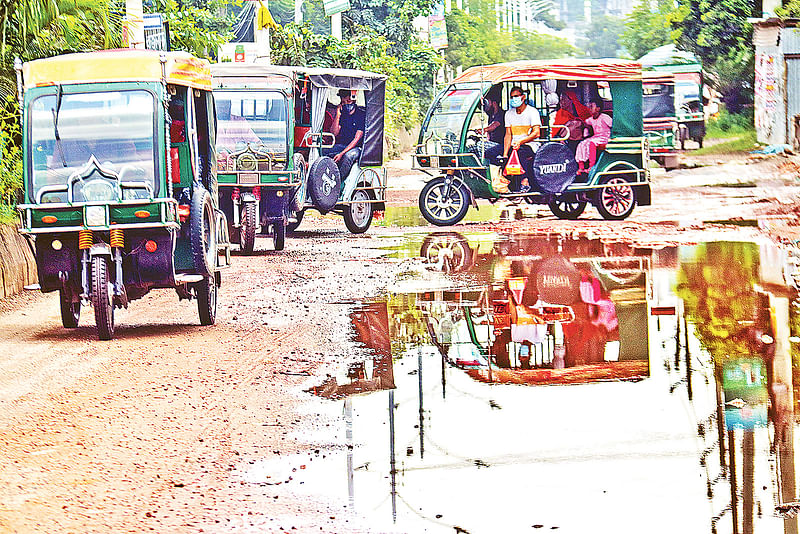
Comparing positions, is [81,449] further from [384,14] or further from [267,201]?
[384,14]

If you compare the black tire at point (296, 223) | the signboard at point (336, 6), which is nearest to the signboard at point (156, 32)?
the black tire at point (296, 223)

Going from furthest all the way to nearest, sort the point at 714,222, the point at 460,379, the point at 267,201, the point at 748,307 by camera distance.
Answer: the point at 714,222 → the point at 267,201 → the point at 748,307 → the point at 460,379

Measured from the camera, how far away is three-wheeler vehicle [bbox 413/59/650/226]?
67.3 feet

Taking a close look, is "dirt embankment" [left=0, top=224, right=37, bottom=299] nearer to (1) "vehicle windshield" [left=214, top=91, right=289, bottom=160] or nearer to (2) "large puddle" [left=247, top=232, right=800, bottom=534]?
(2) "large puddle" [left=247, top=232, right=800, bottom=534]

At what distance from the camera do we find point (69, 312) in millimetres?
11133

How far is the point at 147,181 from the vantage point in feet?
34.3

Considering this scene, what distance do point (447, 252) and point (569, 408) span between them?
361 inches

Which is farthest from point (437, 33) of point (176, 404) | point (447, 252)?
point (176, 404)

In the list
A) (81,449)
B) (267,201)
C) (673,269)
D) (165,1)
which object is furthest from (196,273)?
(165,1)

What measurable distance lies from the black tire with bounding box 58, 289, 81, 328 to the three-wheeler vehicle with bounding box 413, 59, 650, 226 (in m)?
10.0

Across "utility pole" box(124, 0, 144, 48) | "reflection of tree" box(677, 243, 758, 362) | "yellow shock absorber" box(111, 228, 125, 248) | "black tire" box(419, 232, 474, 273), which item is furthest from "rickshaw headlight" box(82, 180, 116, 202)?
"utility pole" box(124, 0, 144, 48)

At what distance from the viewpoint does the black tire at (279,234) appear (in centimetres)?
1795

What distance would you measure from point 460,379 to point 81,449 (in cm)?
276

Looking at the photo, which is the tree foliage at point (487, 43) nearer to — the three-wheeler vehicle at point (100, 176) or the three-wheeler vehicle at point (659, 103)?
the three-wheeler vehicle at point (659, 103)
